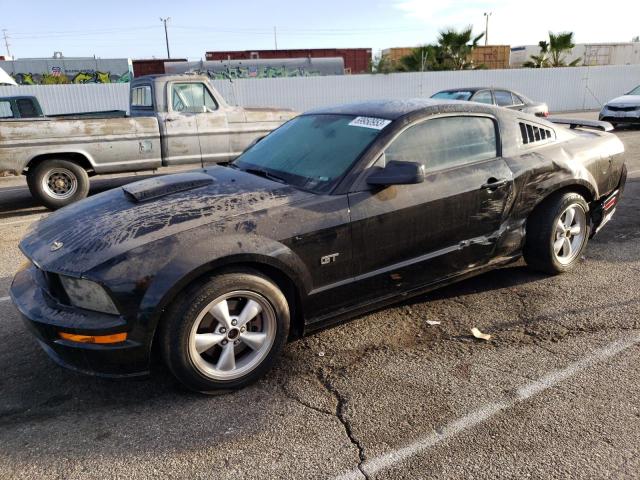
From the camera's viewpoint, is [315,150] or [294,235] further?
[315,150]

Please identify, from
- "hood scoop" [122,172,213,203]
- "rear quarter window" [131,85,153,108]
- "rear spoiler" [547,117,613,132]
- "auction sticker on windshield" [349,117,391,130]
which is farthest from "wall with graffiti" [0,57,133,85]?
"auction sticker on windshield" [349,117,391,130]

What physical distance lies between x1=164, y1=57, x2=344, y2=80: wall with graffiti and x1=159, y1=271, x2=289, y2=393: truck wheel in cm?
2752

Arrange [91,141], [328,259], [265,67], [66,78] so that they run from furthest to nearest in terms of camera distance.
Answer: [265,67] < [66,78] < [91,141] < [328,259]

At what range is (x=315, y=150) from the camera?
11.9ft

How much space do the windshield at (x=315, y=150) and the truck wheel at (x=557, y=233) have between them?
1655 mm

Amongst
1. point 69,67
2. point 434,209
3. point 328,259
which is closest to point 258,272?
point 328,259

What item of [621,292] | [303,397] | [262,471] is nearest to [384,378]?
[303,397]

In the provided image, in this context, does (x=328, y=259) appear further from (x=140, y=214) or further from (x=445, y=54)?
(x=445, y=54)

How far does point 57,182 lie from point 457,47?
24.3m

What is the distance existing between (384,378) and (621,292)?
2.36 m

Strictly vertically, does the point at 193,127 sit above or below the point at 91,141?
above

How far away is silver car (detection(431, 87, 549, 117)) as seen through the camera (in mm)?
12281

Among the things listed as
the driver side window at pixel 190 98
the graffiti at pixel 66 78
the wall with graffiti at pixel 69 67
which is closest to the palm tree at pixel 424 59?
the graffiti at pixel 66 78

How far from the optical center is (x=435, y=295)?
4.10 metres
